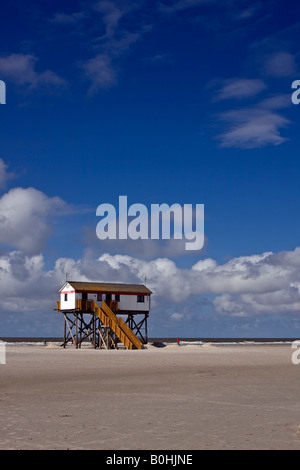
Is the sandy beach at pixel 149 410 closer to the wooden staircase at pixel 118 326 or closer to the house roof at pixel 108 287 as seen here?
the wooden staircase at pixel 118 326

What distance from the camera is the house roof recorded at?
185 ft

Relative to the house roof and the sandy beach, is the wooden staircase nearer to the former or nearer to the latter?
the house roof

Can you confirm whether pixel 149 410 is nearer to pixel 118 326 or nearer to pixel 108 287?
pixel 118 326

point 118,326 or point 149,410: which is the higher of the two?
point 118,326

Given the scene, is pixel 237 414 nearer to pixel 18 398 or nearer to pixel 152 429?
pixel 152 429

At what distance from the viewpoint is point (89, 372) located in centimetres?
2686

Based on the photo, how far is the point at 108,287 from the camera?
57750 mm

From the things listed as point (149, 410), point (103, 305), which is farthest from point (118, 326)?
point (149, 410)

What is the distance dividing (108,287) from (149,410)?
43.2 meters

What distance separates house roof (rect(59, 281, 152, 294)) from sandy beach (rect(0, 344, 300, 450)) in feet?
97.9

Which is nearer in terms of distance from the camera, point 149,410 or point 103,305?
point 149,410

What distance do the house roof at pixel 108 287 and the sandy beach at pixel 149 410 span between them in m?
29.8

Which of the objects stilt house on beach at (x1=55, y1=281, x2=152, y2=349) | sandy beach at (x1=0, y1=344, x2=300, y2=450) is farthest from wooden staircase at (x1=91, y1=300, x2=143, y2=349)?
sandy beach at (x1=0, y1=344, x2=300, y2=450)
